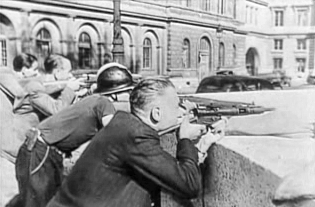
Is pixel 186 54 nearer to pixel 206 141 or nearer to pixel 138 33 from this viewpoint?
pixel 138 33

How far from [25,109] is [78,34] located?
15.8 inches

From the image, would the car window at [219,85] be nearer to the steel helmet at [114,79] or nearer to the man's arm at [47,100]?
the steel helmet at [114,79]

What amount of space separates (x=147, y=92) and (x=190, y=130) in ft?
0.42

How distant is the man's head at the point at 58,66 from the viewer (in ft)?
4.90

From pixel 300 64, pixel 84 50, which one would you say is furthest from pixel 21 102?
pixel 300 64

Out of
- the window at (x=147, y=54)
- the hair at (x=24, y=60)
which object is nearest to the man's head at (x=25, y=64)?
the hair at (x=24, y=60)

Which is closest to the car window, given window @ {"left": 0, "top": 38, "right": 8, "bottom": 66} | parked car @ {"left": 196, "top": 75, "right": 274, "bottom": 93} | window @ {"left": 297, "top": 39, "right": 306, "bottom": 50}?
parked car @ {"left": 196, "top": 75, "right": 274, "bottom": 93}

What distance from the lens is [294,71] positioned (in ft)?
3.98

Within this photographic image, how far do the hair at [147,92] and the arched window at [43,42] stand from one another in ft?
1.78

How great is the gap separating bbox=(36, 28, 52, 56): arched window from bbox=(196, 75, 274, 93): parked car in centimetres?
47

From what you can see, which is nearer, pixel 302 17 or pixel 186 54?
pixel 302 17

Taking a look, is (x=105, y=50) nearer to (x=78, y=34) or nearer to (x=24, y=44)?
(x=78, y=34)

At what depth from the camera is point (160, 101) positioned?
100 cm

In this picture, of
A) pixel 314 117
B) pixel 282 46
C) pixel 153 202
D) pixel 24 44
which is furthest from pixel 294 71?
pixel 24 44
